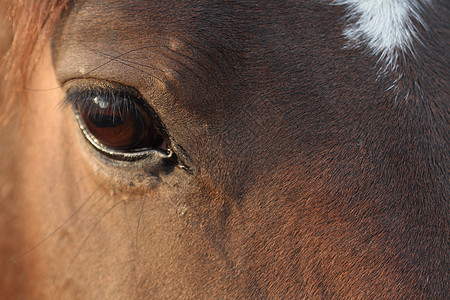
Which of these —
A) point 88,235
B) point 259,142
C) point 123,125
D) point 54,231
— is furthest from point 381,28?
point 54,231

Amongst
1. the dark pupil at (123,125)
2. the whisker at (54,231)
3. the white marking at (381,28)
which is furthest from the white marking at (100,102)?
the white marking at (381,28)

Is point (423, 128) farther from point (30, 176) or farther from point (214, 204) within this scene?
point (30, 176)

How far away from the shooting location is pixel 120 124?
1.23 m

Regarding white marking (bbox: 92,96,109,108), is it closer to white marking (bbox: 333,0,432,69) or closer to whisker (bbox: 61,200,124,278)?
whisker (bbox: 61,200,124,278)

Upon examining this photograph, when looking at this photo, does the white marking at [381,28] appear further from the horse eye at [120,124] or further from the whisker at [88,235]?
Answer: the whisker at [88,235]

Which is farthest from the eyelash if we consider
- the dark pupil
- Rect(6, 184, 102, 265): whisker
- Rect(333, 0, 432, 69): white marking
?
Rect(333, 0, 432, 69): white marking

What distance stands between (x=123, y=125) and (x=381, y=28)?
714 mm

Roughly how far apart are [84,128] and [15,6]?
1.30 feet

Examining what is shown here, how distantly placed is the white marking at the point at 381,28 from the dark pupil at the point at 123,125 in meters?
0.57

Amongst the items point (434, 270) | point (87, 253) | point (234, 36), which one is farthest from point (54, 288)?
point (434, 270)

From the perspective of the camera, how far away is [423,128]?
43.3 inches

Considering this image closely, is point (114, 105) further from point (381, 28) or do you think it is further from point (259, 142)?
point (381, 28)

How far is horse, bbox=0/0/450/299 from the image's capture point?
1069 mm

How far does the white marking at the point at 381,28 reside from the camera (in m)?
1.16
